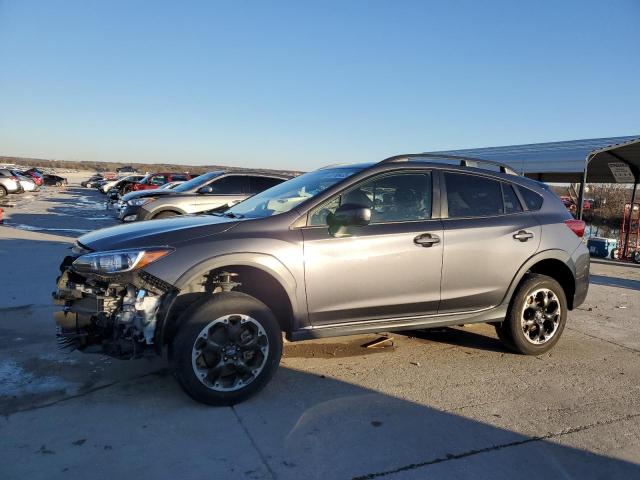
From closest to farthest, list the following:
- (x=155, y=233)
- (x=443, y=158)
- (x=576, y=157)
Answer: (x=155, y=233)
(x=443, y=158)
(x=576, y=157)

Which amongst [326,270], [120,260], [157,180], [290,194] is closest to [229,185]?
[290,194]

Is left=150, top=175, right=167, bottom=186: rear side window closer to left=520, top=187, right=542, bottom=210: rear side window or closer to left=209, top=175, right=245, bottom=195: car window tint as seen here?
left=209, top=175, right=245, bottom=195: car window tint

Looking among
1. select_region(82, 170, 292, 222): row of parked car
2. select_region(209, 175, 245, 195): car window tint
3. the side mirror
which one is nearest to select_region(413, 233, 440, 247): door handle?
the side mirror

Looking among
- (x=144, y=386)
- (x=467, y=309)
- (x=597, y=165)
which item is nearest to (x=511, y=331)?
(x=467, y=309)

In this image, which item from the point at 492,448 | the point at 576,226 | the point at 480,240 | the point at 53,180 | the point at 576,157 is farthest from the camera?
the point at 53,180

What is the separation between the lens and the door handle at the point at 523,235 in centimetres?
458

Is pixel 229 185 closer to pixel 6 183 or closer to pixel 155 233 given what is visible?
pixel 155 233

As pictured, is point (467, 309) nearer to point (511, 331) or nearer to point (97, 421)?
point (511, 331)

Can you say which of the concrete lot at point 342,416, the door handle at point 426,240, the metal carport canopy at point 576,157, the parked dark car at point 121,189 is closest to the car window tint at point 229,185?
the concrete lot at point 342,416

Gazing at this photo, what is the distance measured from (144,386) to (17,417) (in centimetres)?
85

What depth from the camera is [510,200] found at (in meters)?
4.79

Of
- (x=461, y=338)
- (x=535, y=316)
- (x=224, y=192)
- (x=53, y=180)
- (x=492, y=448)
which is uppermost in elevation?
(x=224, y=192)

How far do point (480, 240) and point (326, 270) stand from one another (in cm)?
153

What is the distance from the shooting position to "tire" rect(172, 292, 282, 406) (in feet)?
11.0
